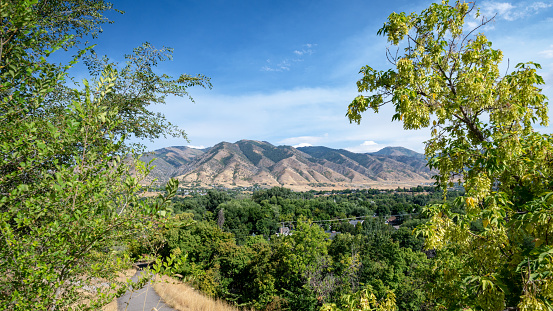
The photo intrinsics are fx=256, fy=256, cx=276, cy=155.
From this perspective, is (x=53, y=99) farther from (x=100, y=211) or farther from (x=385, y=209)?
(x=385, y=209)

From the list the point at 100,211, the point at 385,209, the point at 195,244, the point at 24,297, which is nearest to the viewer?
the point at 24,297

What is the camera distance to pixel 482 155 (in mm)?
3789

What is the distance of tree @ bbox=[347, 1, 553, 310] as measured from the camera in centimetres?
300

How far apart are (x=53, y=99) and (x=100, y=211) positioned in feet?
14.8

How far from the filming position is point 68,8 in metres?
5.84

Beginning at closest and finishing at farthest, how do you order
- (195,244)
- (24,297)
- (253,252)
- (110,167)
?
(24,297) < (110,167) < (253,252) < (195,244)

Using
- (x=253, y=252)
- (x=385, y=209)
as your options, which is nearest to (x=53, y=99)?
(x=253, y=252)

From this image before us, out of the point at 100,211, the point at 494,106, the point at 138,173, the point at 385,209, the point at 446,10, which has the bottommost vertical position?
the point at 385,209

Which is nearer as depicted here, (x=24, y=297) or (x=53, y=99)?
(x=24, y=297)

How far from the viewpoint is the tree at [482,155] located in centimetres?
300

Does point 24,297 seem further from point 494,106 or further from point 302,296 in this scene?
point 302,296

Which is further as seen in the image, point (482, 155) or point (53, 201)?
point (482, 155)

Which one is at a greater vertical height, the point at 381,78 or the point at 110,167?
the point at 381,78

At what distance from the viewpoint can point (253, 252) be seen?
88.0 feet
